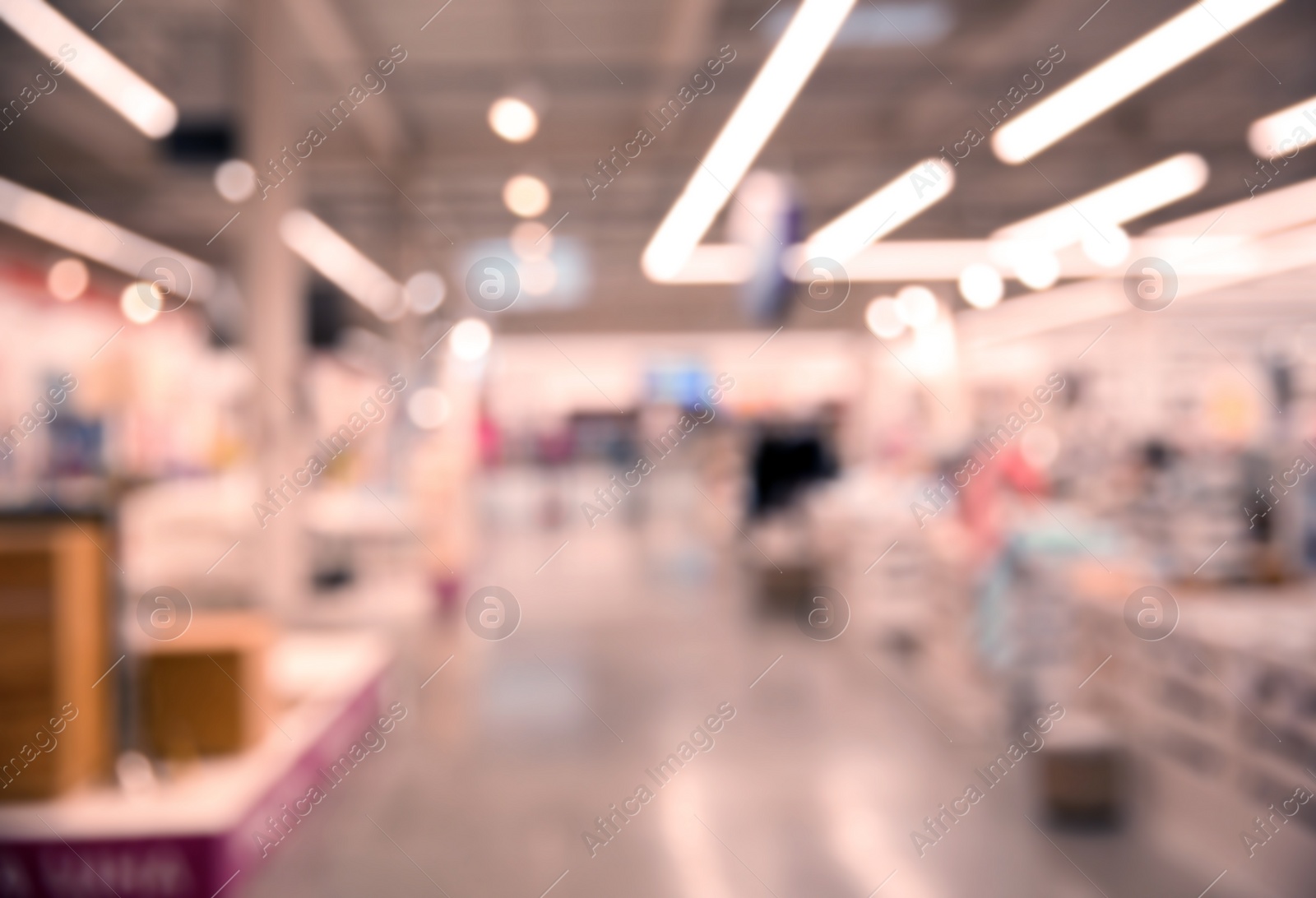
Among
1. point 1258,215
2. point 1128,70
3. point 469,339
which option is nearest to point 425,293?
point 469,339

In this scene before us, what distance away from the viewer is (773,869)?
3180 mm

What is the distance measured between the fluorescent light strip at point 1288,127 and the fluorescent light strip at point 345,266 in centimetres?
724

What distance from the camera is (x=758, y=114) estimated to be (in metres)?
5.48

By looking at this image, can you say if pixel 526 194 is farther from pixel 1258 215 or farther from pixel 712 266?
pixel 1258 215

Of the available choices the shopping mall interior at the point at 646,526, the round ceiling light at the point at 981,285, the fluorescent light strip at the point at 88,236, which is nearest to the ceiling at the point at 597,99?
the shopping mall interior at the point at 646,526

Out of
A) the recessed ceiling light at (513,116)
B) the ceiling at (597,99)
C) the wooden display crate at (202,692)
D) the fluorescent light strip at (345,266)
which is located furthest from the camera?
the fluorescent light strip at (345,266)

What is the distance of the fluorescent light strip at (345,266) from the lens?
10.4m

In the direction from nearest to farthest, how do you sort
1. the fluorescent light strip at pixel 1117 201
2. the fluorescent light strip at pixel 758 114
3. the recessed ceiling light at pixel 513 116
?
the fluorescent light strip at pixel 758 114
the recessed ceiling light at pixel 513 116
the fluorescent light strip at pixel 1117 201

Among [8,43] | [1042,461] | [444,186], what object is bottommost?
[1042,461]

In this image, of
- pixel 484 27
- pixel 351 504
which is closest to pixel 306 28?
pixel 484 27

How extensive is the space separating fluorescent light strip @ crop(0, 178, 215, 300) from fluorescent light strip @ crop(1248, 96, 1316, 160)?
30.2ft

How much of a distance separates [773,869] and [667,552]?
8.65 m

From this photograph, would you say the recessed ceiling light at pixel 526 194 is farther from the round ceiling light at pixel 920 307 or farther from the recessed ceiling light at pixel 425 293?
the round ceiling light at pixel 920 307

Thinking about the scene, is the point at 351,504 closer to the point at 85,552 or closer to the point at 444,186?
the point at 444,186
